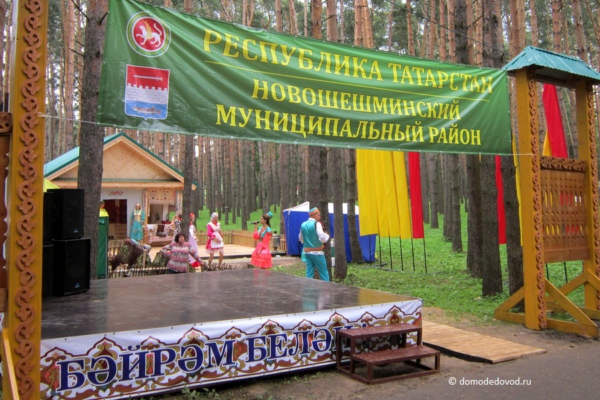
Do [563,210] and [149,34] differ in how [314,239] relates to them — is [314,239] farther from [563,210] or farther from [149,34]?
[149,34]

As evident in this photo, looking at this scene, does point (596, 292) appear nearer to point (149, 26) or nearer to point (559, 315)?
point (559, 315)

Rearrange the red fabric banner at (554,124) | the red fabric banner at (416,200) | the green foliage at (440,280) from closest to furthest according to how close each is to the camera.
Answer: the green foliage at (440,280) → the red fabric banner at (554,124) → the red fabric banner at (416,200)

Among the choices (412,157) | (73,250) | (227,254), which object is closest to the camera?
(73,250)

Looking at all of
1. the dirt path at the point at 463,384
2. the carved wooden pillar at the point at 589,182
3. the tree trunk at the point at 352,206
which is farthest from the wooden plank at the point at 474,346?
the tree trunk at the point at 352,206

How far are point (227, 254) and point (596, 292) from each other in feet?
42.7

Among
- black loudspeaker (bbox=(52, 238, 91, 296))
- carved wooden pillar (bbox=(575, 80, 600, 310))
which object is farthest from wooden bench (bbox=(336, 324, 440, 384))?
carved wooden pillar (bbox=(575, 80, 600, 310))

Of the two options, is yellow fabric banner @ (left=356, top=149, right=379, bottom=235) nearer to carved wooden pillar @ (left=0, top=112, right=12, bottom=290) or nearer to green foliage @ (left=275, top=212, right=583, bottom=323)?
green foliage @ (left=275, top=212, right=583, bottom=323)

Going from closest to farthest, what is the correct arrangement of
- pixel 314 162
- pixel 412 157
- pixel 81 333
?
pixel 81 333 < pixel 314 162 < pixel 412 157

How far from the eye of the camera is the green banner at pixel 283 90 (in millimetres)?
4719

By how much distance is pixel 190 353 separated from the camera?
472cm

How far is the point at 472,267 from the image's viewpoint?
504 inches

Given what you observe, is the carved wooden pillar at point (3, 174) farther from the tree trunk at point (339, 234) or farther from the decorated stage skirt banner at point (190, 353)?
the tree trunk at point (339, 234)

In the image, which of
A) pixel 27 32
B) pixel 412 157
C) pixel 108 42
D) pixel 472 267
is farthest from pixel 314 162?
pixel 27 32

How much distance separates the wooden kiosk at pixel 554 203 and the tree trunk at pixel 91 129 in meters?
Result: 6.30
